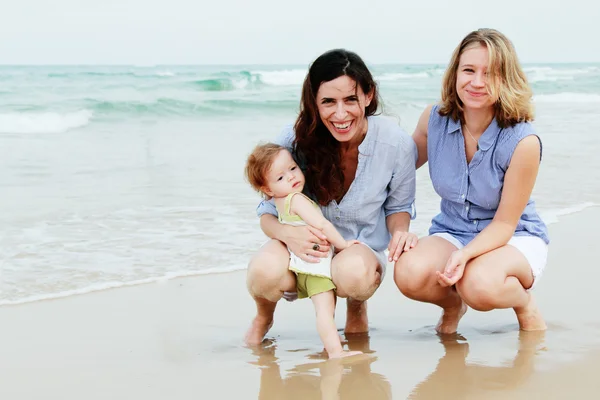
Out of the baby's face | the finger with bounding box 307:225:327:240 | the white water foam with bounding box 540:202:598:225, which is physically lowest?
the white water foam with bounding box 540:202:598:225

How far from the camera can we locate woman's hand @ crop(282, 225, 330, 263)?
129 inches

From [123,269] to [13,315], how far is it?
912 millimetres

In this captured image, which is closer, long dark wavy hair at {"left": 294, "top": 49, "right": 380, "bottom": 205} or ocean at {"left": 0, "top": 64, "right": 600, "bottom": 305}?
long dark wavy hair at {"left": 294, "top": 49, "right": 380, "bottom": 205}

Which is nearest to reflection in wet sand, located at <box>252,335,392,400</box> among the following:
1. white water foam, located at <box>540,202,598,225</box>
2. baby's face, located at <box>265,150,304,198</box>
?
baby's face, located at <box>265,150,304,198</box>

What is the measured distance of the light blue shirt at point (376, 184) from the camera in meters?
3.44

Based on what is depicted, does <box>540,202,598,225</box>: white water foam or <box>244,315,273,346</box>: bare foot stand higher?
<box>244,315,273,346</box>: bare foot

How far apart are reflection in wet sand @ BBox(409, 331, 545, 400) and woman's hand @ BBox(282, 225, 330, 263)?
0.64 metres

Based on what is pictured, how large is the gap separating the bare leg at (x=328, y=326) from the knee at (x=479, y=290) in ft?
1.67

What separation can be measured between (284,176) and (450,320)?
981mm

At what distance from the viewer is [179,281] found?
14.7 feet

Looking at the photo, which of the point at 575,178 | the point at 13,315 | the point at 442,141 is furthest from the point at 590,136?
the point at 13,315

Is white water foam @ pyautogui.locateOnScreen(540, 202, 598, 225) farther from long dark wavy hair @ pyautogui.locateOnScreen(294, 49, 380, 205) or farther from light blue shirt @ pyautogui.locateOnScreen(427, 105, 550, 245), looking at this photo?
long dark wavy hair @ pyautogui.locateOnScreen(294, 49, 380, 205)

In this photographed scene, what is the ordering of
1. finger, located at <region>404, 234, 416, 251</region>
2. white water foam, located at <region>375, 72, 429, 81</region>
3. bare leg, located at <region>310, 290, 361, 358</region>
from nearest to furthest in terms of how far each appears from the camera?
bare leg, located at <region>310, 290, 361, 358</region> → finger, located at <region>404, 234, 416, 251</region> → white water foam, located at <region>375, 72, 429, 81</region>

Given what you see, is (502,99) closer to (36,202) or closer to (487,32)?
(487,32)
